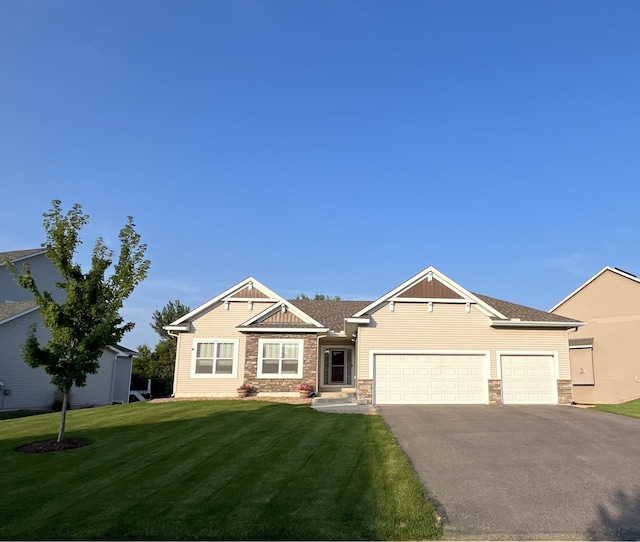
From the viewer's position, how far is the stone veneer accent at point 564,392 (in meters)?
19.4

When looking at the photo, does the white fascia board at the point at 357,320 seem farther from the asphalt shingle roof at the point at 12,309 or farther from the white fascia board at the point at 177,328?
the asphalt shingle roof at the point at 12,309

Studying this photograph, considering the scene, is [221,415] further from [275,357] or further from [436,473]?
[436,473]

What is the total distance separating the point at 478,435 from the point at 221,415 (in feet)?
27.2

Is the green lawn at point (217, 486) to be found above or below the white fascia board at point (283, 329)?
below

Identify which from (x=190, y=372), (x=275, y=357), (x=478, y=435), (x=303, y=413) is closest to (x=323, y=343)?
(x=275, y=357)

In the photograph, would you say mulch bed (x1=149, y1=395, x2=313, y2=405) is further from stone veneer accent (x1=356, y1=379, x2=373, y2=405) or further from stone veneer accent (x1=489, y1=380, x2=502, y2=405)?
stone veneer accent (x1=489, y1=380, x2=502, y2=405)

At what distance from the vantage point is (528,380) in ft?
64.8

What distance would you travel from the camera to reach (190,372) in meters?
23.0

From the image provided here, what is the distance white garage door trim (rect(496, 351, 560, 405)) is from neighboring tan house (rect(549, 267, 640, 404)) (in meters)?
9.78

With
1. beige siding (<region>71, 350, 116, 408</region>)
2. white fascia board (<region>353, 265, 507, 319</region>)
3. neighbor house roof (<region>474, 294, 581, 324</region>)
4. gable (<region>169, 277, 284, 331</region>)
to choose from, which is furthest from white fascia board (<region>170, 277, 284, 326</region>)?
neighbor house roof (<region>474, 294, 581, 324</region>)

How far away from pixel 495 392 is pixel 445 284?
491cm

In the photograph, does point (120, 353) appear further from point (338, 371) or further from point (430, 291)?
point (430, 291)

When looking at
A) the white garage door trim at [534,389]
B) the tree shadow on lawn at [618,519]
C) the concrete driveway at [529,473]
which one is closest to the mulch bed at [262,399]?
the concrete driveway at [529,473]

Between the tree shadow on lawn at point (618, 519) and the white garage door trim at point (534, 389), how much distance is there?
500 inches
